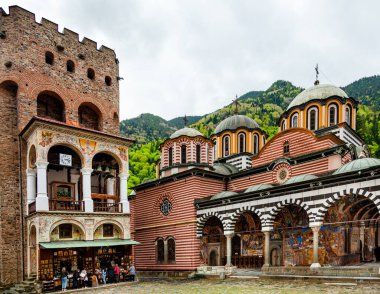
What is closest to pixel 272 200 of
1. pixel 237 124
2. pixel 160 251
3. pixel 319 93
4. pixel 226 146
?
pixel 160 251

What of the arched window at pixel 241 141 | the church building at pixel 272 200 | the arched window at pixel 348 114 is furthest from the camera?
the arched window at pixel 241 141

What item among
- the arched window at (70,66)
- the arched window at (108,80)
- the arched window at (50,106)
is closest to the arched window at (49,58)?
the arched window at (70,66)

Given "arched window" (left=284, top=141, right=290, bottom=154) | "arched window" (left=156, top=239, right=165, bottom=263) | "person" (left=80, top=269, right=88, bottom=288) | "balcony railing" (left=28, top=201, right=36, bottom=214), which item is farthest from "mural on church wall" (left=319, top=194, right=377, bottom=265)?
"balcony railing" (left=28, top=201, right=36, bottom=214)

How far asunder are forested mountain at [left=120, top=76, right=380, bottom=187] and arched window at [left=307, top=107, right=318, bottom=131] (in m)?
39.6

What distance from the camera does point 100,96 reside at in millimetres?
24156

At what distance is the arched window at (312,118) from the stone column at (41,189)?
19055 millimetres

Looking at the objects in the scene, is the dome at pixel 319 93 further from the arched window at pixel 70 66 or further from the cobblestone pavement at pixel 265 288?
the arched window at pixel 70 66

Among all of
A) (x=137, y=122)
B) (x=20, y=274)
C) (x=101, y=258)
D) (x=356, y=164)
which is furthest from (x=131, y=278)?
(x=137, y=122)

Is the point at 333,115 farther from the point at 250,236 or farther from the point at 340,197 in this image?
the point at 250,236

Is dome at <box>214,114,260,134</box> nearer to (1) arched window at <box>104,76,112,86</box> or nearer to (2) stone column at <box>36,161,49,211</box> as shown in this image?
(1) arched window at <box>104,76,112,86</box>

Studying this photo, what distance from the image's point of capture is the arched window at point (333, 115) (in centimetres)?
2509

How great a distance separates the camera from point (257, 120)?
345 ft

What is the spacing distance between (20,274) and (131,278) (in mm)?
6282

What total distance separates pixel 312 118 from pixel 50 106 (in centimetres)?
1920
